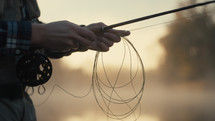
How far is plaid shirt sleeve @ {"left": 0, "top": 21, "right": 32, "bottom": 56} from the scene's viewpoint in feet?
2.38

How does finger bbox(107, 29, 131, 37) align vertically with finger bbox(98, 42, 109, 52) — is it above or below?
above

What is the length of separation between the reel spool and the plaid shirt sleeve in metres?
0.11

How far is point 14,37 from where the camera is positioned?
0.74 meters

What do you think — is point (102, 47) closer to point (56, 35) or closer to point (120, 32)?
point (120, 32)

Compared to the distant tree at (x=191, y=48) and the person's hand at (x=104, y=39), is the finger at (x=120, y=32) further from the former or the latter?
the distant tree at (x=191, y=48)

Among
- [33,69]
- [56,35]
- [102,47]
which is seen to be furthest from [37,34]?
[102,47]

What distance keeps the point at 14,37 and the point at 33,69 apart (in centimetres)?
17

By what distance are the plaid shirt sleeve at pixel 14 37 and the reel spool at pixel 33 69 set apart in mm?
105

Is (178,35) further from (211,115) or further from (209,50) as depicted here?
(211,115)

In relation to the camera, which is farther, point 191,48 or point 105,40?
point 191,48

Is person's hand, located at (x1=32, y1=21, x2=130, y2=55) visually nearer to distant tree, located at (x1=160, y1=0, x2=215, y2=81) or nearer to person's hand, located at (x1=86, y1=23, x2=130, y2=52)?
person's hand, located at (x1=86, y1=23, x2=130, y2=52)

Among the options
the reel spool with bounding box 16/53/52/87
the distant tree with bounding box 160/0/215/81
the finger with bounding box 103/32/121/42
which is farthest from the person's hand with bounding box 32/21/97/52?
the distant tree with bounding box 160/0/215/81

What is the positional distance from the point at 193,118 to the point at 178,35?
2166mm

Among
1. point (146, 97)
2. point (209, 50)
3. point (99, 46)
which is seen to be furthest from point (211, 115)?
point (99, 46)
